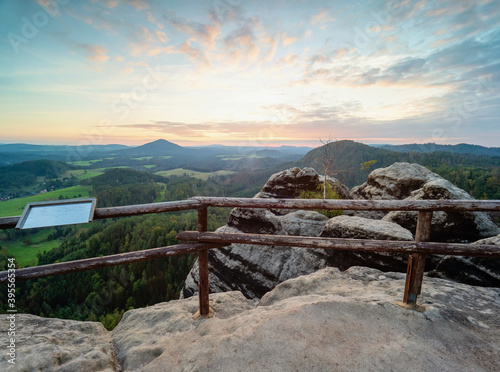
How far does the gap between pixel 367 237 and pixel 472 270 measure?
229 centimetres

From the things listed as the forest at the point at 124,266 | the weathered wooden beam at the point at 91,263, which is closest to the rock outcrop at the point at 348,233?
the forest at the point at 124,266

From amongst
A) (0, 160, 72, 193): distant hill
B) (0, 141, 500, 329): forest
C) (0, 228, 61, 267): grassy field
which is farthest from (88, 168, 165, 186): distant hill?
(0, 228, 61, 267): grassy field

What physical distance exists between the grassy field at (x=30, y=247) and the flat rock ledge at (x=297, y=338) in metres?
94.6

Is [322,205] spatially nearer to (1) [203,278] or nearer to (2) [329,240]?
(2) [329,240]

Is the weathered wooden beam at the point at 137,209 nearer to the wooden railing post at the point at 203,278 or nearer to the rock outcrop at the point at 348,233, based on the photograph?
the wooden railing post at the point at 203,278

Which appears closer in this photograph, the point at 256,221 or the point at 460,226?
the point at 460,226

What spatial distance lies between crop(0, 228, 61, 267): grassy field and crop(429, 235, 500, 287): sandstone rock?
98.0 m

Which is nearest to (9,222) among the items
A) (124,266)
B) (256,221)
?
(256,221)

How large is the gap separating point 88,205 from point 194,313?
2511mm

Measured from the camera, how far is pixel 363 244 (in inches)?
136

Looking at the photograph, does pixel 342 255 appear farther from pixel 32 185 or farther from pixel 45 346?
pixel 32 185

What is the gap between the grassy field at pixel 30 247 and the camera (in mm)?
74469

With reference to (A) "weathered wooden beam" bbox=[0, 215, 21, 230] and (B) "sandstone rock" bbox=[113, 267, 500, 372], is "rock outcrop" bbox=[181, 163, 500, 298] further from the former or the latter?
(A) "weathered wooden beam" bbox=[0, 215, 21, 230]

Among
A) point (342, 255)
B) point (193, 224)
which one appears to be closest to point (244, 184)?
point (193, 224)
